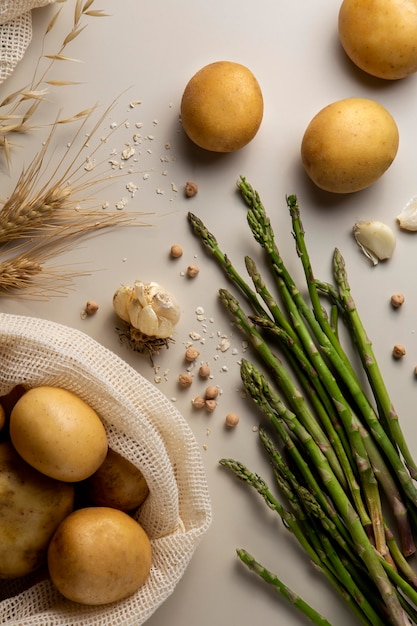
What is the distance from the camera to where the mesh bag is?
131 centimetres

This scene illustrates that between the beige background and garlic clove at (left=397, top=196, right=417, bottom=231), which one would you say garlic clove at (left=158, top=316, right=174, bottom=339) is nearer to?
the beige background

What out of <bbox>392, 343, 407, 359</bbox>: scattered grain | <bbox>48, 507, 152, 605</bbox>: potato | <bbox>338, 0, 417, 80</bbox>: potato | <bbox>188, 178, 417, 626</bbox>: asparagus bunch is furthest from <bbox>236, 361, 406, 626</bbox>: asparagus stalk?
<bbox>338, 0, 417, 80</bbox>: potato

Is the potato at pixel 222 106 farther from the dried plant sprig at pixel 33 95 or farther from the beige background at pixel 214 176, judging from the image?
the dried plant sprig at pixel 33 95

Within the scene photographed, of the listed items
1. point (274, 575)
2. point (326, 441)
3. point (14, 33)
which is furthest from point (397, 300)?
point (14, 33)

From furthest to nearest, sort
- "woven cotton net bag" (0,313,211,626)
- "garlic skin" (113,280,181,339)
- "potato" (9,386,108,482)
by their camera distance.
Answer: "garlic skin" (113,280,181,339) < "woven cotton net bag" (0,313,211,626) < "potato" (9,386,108,482)

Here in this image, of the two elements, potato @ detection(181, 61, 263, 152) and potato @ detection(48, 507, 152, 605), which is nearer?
potato @ detection(48, 507, 152, 605)

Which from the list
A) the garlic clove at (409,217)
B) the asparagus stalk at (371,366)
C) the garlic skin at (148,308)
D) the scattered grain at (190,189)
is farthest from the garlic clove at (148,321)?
the garlic clove at (409,217)

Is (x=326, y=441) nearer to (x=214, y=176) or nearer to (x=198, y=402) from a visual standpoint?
(x=198, y=402)

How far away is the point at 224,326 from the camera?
136cm

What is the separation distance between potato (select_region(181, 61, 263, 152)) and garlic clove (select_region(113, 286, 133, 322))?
11.0 inches

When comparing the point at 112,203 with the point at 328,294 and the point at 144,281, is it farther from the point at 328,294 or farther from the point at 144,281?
the point at 328,294

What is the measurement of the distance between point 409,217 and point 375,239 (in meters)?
0.08

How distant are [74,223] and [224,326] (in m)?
0.32

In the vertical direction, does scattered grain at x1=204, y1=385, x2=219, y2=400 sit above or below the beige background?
below
